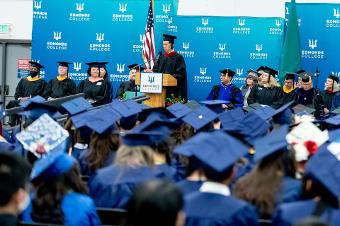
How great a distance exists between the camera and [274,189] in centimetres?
373

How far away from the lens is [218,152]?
356 centimetres

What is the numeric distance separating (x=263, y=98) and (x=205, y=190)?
32.9 feet

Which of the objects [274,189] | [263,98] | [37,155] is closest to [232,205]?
[274,189]

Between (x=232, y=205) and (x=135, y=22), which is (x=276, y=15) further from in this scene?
(x=232, y=205)

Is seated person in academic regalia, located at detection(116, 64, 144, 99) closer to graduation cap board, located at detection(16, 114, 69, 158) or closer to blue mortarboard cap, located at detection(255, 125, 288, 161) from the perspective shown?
graduation cap board, located at detection(16, 114, 69, 158)

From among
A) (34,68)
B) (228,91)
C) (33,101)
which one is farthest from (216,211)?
(34,68)

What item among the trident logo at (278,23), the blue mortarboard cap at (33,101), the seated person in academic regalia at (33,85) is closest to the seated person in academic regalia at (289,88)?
the trident logo at (278,23)

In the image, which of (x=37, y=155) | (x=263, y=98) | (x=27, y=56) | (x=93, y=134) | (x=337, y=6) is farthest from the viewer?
(x=27, y=56)

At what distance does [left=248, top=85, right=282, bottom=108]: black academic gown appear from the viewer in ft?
43.2

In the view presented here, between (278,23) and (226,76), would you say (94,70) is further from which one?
(278,23)

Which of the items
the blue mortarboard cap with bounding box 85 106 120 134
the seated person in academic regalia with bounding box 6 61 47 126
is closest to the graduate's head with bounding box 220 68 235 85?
the seated person in academic regalia with bounding box 6 61 47 126

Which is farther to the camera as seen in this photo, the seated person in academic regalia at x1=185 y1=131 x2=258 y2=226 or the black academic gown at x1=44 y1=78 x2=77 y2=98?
the black academic gown at x1=44 y1=78 x2=77 y2=98

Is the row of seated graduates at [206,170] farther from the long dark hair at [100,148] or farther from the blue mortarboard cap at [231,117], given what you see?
the blue mortarboard cap at [231,117]

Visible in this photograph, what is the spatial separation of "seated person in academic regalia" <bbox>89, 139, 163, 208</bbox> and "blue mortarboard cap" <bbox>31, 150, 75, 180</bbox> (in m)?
0.54
